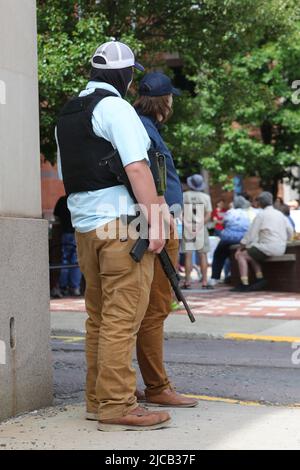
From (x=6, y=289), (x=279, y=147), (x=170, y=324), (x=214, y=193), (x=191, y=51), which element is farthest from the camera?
(x=214, y=193)

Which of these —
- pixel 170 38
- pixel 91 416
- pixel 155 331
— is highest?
pixel 170 38

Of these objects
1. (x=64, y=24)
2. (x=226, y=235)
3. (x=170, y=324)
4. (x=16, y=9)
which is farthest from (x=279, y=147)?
(x=16, y=9)

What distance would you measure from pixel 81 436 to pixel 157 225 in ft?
3.77

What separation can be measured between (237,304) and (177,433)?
828 centimetres

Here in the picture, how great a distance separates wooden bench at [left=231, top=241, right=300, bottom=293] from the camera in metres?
14.9

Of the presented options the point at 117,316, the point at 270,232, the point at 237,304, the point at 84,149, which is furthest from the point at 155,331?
the point at 270,232

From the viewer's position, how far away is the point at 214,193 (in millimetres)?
33844

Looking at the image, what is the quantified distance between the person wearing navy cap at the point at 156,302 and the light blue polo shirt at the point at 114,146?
1.96 ft

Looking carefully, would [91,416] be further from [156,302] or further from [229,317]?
[229,317]

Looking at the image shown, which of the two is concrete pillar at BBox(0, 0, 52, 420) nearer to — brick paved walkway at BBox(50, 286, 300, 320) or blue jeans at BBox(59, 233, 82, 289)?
brick paved walkway at BBox(50, 286, 300, 320)

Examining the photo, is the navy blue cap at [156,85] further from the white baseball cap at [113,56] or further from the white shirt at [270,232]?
the white shirt at [270,232]

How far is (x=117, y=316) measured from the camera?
15.4 feet

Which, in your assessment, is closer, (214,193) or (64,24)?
(64,24)

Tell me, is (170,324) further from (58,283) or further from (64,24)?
(64,24)
